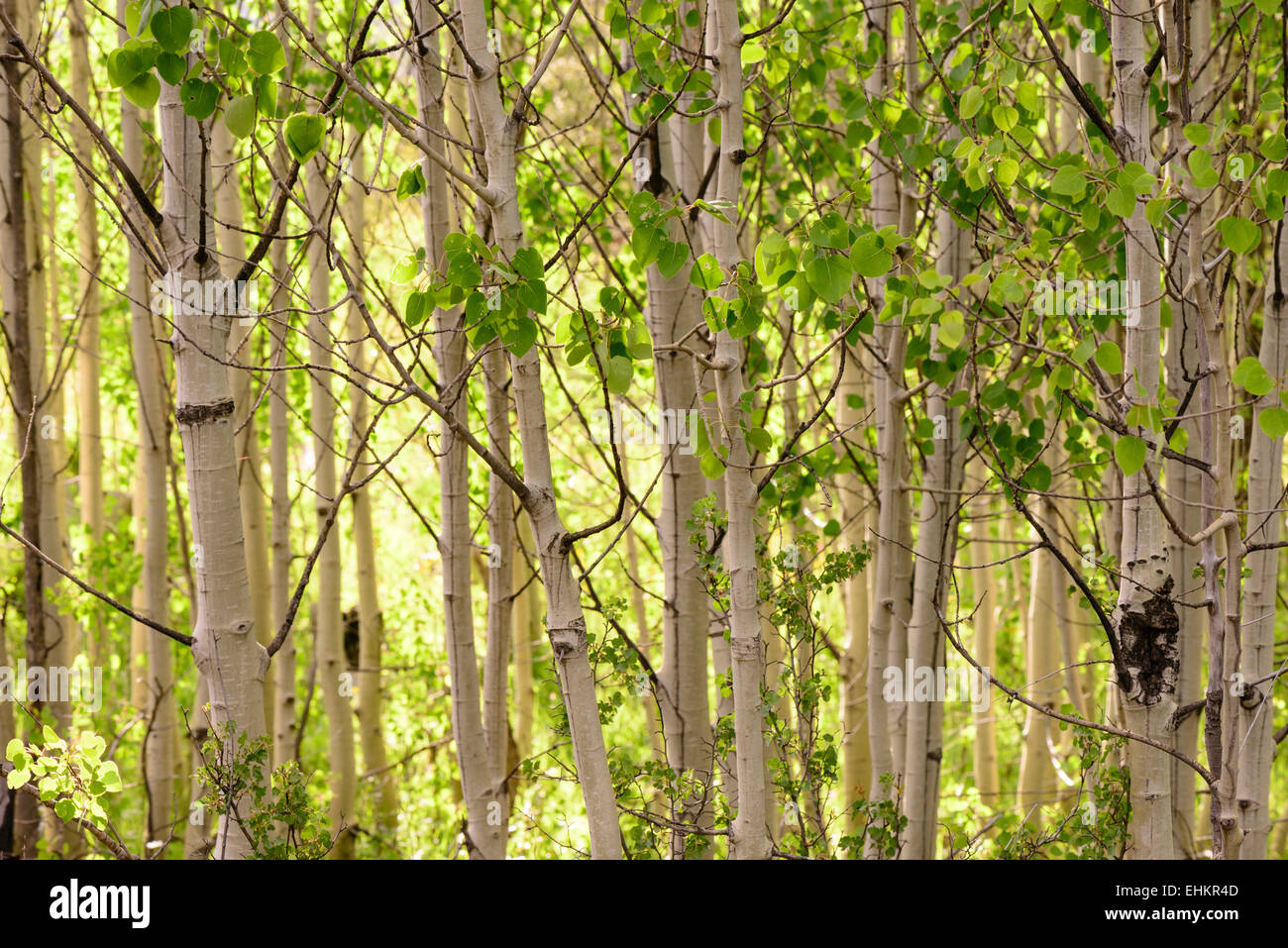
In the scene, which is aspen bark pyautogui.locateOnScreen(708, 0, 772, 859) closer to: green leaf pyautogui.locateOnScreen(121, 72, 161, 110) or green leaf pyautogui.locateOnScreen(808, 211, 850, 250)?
green leaf pyautogui.locateOnScreen(808, 211, 850, 250)

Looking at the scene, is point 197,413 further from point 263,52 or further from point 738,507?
point 738,507

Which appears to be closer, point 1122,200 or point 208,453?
point 1122,200

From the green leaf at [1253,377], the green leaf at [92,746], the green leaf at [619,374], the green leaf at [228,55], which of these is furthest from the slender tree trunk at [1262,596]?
the green leaf at [92,746]

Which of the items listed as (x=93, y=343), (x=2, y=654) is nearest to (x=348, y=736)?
(x=2, y=654)

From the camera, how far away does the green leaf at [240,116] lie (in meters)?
1.43

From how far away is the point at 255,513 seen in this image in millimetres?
4375

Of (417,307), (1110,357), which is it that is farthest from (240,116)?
(1110,357)

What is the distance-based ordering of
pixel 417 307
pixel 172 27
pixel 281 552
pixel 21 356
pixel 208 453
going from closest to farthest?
pixel 172 27
pixel 417 307
pixel 208 453
pixel 21 356
pixel 281 552

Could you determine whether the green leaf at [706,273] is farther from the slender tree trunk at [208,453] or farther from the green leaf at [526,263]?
the slender tree trunk at [208,453]

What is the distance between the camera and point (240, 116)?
4.72 feet

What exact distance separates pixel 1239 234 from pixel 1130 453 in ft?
1.34

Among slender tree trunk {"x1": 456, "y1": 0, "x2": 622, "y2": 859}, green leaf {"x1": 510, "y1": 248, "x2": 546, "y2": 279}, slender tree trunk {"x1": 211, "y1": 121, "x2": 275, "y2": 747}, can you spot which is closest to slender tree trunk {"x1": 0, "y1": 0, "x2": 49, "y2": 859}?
slender tree trunk {"x1": 211, "y1": 121, "x2": 275, "y2": 747}

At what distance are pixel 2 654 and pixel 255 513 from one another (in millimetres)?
1409

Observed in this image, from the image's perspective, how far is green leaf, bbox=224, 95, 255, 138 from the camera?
1.43m
